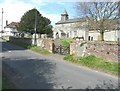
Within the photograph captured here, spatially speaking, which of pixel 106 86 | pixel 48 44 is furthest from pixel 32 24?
pixel 106 86

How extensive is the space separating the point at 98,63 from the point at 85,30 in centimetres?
3871

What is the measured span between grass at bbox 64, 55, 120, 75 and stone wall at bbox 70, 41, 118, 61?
1.85ft

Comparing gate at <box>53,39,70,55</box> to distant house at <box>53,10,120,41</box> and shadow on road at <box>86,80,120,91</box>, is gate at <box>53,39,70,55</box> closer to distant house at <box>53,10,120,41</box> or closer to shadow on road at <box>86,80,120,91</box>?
shadow on road at <box>86,80,120,91</box>

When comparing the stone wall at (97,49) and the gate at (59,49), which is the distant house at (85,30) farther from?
the stone wall at (97,49)

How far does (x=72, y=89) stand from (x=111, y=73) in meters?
6.37

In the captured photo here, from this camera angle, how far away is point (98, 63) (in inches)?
818

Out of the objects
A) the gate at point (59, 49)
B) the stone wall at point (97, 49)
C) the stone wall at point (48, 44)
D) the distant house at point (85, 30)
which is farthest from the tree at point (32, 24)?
the stone wall at point (97, 49)

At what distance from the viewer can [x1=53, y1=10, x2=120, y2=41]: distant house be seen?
48219mm

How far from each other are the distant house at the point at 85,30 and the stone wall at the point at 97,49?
21.3 m

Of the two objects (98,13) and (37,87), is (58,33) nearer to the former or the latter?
(98,13)

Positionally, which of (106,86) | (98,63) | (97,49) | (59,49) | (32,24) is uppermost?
(32,24)

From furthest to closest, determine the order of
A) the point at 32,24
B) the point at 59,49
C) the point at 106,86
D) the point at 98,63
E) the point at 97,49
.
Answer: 1. the point at 32,24
2. the point at 59,49
3. the point at 97,49
4. the point at 98,63
5. the point at 106,86

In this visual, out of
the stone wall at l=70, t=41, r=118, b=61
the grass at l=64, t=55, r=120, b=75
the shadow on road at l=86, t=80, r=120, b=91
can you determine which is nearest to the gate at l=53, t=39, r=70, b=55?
A: the stone wall at l=70, t=41, r=118, b=61

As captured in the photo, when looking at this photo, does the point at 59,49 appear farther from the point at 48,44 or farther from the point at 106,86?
the point at 106,86
